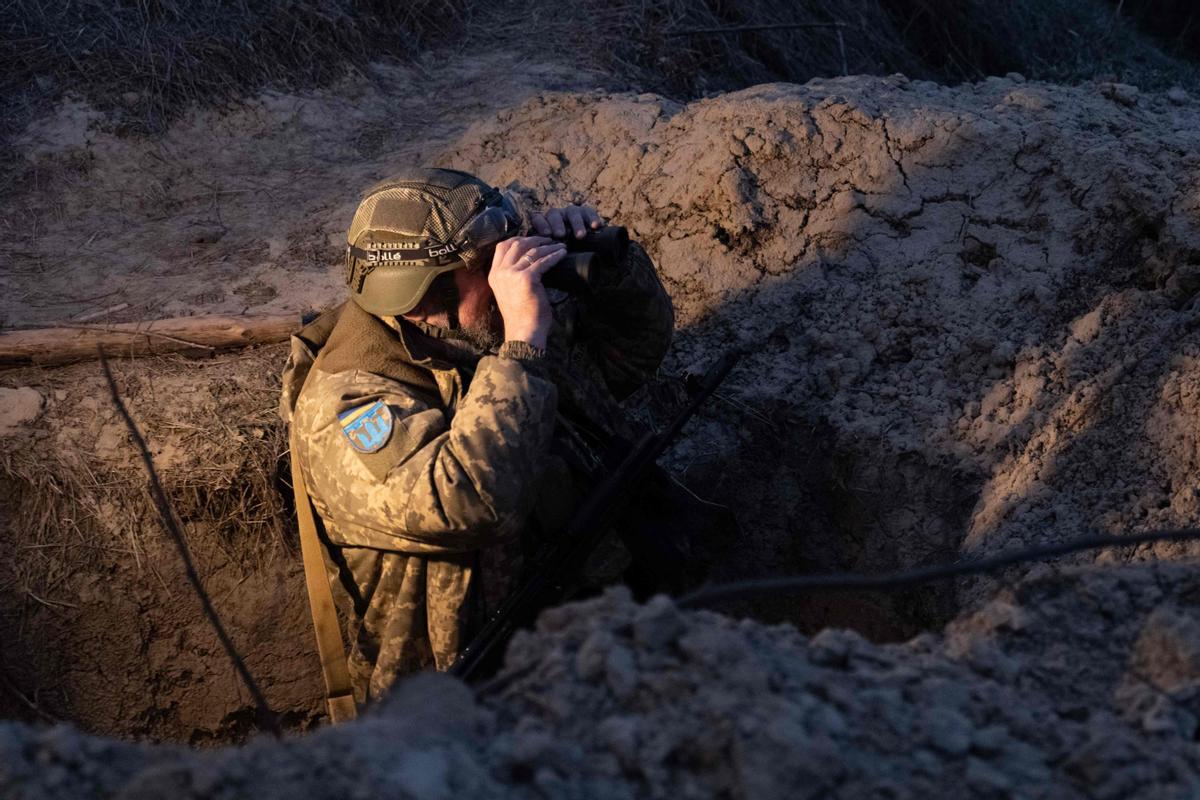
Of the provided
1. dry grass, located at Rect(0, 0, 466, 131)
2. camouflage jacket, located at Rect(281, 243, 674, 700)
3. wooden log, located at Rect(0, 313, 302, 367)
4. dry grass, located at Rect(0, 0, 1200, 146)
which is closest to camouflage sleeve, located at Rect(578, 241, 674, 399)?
camouflage jacket, located at Rect(281, 243, 674, 700)

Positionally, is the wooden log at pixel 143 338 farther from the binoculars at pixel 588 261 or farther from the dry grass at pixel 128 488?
the binoculars at pixel 588 261

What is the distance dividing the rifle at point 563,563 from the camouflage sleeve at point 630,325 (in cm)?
39

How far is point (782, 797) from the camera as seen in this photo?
1469 mm

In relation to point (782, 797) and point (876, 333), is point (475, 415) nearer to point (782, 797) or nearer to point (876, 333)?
point (782, 797)

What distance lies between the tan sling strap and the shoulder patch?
1.08ft

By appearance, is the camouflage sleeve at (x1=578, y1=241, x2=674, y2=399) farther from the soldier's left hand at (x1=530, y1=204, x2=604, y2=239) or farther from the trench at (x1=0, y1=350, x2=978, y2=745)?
the trench at (x1=0, y1=350, x2=978, y2=745)

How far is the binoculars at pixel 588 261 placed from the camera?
285cm

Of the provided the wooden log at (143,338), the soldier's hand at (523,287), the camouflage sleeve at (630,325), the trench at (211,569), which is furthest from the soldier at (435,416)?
the wooden log at (143,338)

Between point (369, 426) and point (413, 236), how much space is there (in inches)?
20.6

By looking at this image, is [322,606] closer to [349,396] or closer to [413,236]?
[349,396]

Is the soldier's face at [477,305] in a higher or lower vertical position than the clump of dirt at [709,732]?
higher

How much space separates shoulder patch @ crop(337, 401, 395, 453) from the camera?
2615mm

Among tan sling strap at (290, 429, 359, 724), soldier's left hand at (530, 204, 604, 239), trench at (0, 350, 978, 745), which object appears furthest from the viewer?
trench at (0, 350, 978, 745)

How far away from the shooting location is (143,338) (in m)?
3.97
